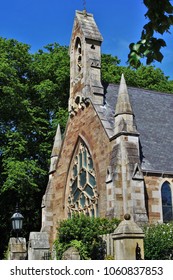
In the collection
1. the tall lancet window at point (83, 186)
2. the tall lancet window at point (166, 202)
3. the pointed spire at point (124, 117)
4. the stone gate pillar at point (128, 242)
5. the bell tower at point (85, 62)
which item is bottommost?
the stone gate pillar at point (128, 242)

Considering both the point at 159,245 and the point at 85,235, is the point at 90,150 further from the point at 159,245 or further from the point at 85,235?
the point at 159,245

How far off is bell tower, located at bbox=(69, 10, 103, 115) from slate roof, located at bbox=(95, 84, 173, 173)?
103 centimetres

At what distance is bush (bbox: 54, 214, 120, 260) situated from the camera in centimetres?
1620

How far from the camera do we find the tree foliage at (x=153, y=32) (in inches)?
256

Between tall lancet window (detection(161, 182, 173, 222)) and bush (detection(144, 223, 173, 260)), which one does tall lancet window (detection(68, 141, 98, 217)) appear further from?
bush (detection(144, 223, 173, 260))

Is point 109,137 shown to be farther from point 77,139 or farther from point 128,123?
point 77,139

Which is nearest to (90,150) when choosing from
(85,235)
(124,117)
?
(124,117)

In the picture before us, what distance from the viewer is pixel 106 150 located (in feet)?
69.3

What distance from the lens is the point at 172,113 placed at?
2534 cm

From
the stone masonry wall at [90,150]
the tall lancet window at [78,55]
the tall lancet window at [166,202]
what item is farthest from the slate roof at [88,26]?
the tall lancet window at [166,202]

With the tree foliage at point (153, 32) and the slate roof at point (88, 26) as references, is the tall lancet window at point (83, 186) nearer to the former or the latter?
the slate roof at point (88, 26)

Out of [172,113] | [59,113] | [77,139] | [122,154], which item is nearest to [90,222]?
[122,154]

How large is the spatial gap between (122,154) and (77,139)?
563 centimetres

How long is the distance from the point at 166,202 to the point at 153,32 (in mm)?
14490
